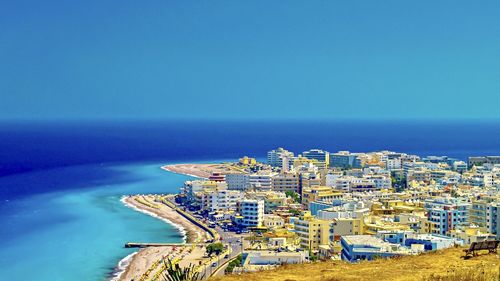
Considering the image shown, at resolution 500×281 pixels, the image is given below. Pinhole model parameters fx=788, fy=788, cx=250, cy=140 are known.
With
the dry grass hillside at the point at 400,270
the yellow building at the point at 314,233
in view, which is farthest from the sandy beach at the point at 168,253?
the dry grass hillside at the point at 400,270

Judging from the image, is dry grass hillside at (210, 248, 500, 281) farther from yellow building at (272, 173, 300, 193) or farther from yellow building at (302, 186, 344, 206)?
yellow building at (272, 173, 300, 193)

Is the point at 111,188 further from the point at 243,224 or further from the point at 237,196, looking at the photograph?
the point at 243,224

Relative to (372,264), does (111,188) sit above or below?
below

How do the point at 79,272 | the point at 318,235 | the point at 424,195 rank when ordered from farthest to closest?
the point at 424,195
the point at 318,235
the point at 79,272

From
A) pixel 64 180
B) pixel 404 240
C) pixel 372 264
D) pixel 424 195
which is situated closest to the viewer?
pixel 372 264

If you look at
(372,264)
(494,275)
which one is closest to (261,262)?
(372,264)

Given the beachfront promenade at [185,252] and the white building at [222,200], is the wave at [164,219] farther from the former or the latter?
the white building at [222,200]

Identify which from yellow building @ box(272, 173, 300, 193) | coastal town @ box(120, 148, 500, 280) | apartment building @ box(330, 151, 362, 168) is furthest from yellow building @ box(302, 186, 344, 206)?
apartment building @ box(330, 151, 362, 168)
